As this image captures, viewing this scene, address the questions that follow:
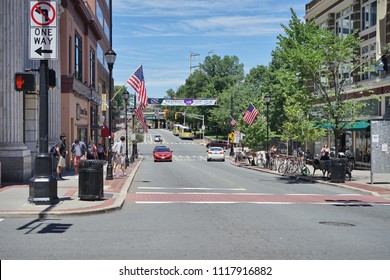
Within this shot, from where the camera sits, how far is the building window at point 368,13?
3546cm

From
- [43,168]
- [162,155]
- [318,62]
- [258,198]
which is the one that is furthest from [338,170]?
[162,155]

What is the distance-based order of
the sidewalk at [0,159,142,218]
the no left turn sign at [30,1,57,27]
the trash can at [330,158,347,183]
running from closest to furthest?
1. the sidewalk at [0,159,142,218]
2. the no left turn sign at [30,1,57,27]
3. the trash can at [330,158,347,183]

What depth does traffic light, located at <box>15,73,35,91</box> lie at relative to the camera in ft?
40.8

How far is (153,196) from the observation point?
16734 millimetres

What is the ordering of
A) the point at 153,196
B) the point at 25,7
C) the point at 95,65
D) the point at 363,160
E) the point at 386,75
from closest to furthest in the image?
1. the point at 153,196
2. the point at 25,7
3. the point at 386,75
4. the point at 363,160
5. the point at 95,65

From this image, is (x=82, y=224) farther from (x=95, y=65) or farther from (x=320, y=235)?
(x=95, y=65)

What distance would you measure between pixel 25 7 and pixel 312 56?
12623mm

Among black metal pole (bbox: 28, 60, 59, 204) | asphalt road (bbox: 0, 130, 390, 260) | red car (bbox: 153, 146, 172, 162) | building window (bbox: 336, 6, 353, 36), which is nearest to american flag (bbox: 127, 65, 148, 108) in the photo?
asphalt road (bbox: 0, 130, 390, 260)

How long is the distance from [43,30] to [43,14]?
0.42 m

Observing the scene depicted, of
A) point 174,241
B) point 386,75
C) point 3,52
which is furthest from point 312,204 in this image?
point 386,75

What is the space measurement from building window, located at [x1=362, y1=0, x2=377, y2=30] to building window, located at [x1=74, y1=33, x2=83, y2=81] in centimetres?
2067

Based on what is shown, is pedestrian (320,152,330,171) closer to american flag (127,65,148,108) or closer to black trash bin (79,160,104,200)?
american flag (127,65,148,108)

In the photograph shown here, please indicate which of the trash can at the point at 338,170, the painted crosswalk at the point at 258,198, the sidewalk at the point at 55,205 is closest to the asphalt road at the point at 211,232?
the painted crosswalk at the point at 258,198

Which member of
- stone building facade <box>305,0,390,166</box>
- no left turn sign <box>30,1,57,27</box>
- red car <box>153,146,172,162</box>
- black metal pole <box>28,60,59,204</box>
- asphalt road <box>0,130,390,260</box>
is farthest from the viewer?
red car <box>153,146,172,162</box>
